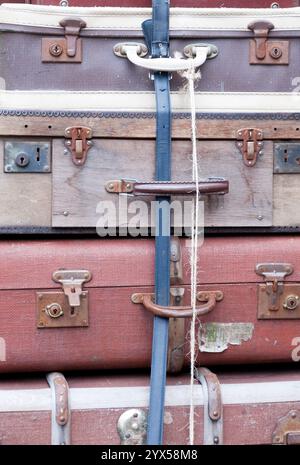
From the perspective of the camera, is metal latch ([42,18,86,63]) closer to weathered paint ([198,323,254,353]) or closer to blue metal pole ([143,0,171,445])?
blue metal pole ([143,0,171,445])

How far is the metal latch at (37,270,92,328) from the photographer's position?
5.71 ft

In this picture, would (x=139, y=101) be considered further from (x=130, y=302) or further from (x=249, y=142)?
(x=130, y=302)

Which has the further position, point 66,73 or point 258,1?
point 258,1

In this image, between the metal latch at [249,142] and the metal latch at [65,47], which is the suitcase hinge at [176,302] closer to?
the metal latch at [249,142]

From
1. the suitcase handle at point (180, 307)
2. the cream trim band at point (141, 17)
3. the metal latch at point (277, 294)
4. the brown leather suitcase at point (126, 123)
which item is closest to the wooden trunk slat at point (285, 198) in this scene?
A: the brown leather suitcase at point (126, 123)

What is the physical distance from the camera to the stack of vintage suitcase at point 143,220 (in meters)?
1.73

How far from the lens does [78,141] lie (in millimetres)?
1740

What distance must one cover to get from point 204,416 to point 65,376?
1.05 feet

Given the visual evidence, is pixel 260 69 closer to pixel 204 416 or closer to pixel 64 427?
pixel 204 416

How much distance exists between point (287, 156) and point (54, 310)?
1.98 ft

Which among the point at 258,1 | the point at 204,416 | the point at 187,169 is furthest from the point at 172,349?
the point at 258,1

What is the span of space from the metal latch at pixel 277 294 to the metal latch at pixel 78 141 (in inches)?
17.7

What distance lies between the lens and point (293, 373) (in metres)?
1.88

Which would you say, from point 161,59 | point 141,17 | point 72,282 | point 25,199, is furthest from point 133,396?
point 141,17
